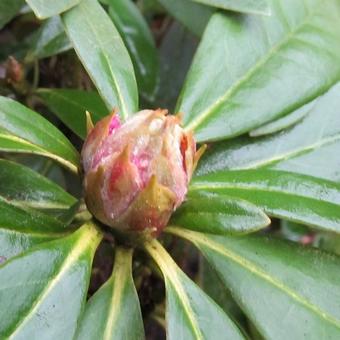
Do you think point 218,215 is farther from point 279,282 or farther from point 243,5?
point 243,5

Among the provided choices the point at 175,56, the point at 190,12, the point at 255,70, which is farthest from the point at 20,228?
the point at 175,56

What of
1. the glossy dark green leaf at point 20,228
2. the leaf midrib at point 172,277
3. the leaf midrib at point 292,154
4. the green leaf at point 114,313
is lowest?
the green leaf at point 114,313

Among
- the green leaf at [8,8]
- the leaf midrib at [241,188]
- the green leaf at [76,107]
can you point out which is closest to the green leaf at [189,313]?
the leaf midrib at [241,188]

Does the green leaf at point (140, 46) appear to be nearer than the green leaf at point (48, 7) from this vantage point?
No

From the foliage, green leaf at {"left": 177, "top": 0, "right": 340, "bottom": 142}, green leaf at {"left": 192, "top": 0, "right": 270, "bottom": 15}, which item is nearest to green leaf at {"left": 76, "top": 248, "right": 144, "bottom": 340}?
the foliage

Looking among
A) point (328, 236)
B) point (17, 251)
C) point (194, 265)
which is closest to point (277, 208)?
point (17, 251)

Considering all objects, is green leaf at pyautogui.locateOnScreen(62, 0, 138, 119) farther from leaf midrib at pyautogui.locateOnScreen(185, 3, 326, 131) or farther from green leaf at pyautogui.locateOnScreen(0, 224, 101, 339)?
green leaf at pyautogui.locateOnScreen(0, 224, 101, 339)

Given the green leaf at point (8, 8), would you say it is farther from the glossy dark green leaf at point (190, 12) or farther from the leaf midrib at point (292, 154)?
the leaf midrib at point (292, 154)

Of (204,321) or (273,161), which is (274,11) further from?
(204,321)
